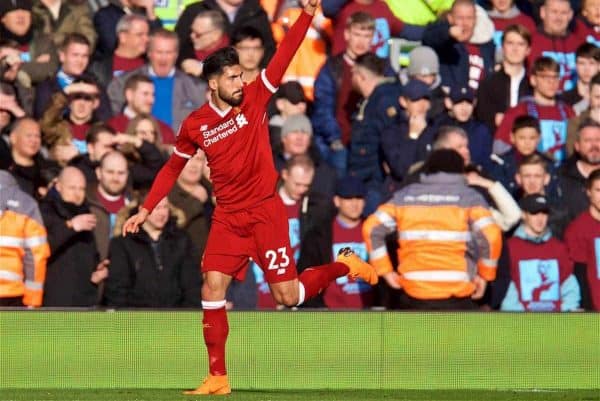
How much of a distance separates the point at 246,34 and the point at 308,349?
3.31 meters

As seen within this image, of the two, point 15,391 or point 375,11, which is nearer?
point 15,391

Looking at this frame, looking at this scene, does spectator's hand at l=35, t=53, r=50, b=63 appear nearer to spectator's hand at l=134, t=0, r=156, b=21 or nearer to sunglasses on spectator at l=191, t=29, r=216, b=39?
spectator's hand at l=134, t=0, r=156, b=21

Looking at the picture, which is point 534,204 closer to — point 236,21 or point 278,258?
point 236,21

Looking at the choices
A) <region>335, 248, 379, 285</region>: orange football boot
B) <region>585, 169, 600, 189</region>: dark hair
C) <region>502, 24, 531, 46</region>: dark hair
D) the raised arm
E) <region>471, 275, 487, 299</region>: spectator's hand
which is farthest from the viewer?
<region>502, 24, 531, 46</region>: dark hair

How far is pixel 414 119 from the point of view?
14094 millimetres

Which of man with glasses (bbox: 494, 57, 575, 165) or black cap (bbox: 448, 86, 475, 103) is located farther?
man with glasses (bbox: 494, 57, 575, 165)

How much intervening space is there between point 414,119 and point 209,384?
4391 mm

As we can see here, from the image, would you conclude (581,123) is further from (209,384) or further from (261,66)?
(209,384)

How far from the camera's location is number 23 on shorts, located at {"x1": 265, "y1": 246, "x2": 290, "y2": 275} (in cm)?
1059

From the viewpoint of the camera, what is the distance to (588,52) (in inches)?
591

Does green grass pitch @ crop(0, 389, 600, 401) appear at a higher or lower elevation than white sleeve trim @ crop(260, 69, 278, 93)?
lower

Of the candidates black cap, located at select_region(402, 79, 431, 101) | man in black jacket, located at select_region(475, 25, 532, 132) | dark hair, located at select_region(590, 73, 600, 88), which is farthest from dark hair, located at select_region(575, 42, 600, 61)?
black cap, located at select_region(402, 79, 431, 101)

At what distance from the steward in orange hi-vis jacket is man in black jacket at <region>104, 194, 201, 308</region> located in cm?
155

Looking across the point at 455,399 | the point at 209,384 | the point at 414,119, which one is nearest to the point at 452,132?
the point at 414,119
